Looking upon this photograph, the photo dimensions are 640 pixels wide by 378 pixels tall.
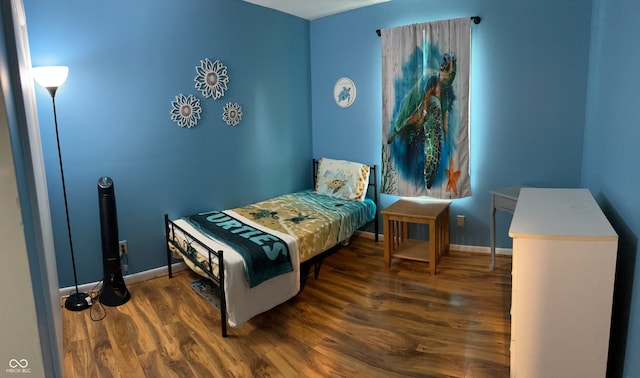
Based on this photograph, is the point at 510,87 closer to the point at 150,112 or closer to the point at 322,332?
the point at 322,332

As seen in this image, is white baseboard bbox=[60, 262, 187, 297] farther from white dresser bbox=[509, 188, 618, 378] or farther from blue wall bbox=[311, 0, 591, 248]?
white dresser bbox=[509, 188, 618, 378]

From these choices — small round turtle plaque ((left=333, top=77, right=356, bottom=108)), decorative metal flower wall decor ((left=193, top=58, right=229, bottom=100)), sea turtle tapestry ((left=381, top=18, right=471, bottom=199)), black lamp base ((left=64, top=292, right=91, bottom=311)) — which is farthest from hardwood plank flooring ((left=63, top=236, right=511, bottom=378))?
small round turtle plaque ((left=333, top=77, right=356, bottom=108))

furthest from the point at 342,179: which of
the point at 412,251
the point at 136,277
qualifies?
the point at 136,277

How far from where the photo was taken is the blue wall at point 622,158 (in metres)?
1.52

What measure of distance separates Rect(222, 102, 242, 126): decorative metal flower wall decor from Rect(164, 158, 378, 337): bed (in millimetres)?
822

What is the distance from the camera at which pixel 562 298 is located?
4.97ft

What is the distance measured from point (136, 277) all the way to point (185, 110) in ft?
4.74

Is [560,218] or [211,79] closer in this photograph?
[560,218]

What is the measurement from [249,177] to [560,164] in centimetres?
279

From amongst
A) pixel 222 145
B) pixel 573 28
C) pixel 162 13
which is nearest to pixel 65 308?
pixel 222 145

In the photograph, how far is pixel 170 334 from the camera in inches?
99.3

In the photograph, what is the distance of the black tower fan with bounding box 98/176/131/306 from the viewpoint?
282 cm

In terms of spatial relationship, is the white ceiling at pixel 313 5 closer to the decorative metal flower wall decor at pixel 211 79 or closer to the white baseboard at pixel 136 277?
the decorative metal flower wall decor at pixel 211 79

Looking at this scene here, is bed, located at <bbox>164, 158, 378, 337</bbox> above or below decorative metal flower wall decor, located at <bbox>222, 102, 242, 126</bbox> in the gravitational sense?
below
